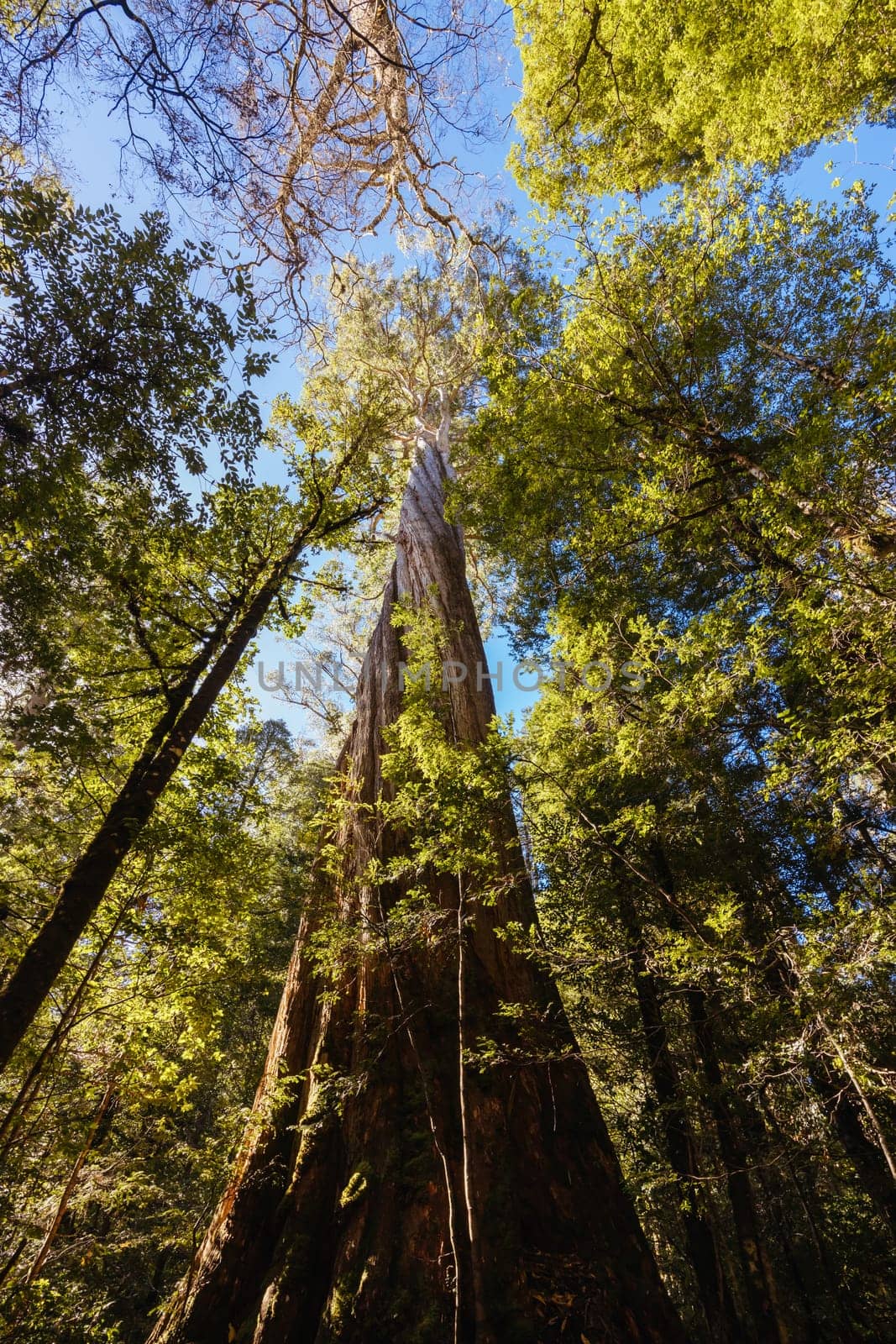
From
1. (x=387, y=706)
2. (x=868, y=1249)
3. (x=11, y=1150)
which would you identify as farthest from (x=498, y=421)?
(x=868, y=1249)

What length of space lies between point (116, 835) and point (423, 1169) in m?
2.45

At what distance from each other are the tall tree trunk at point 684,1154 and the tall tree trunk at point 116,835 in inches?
127

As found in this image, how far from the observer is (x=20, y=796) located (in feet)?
11.5

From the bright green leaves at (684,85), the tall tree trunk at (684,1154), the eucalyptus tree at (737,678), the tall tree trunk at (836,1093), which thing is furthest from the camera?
the bright green leaves at (684,85)

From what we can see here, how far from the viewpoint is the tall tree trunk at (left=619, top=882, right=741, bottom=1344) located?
12.9ft

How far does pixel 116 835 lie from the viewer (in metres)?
3.07

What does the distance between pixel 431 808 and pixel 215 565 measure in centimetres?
287

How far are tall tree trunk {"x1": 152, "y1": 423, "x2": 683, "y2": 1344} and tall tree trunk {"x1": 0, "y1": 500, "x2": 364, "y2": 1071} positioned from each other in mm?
1308

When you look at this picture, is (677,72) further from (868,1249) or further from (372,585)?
(868,1249)

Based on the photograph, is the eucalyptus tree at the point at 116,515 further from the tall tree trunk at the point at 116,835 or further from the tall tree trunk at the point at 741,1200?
the tall tree trunk at the point at 741,1200

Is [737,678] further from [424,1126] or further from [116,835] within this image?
[116,835]

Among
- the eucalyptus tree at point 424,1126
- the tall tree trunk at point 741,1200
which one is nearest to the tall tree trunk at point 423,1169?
the eucalyptus tree at point 424,1126

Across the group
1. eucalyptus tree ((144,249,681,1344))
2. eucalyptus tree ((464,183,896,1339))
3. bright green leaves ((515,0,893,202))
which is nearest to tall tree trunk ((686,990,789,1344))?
eucalyptus tree ((464,183,896,1339))

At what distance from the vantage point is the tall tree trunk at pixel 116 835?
2.48 metres
